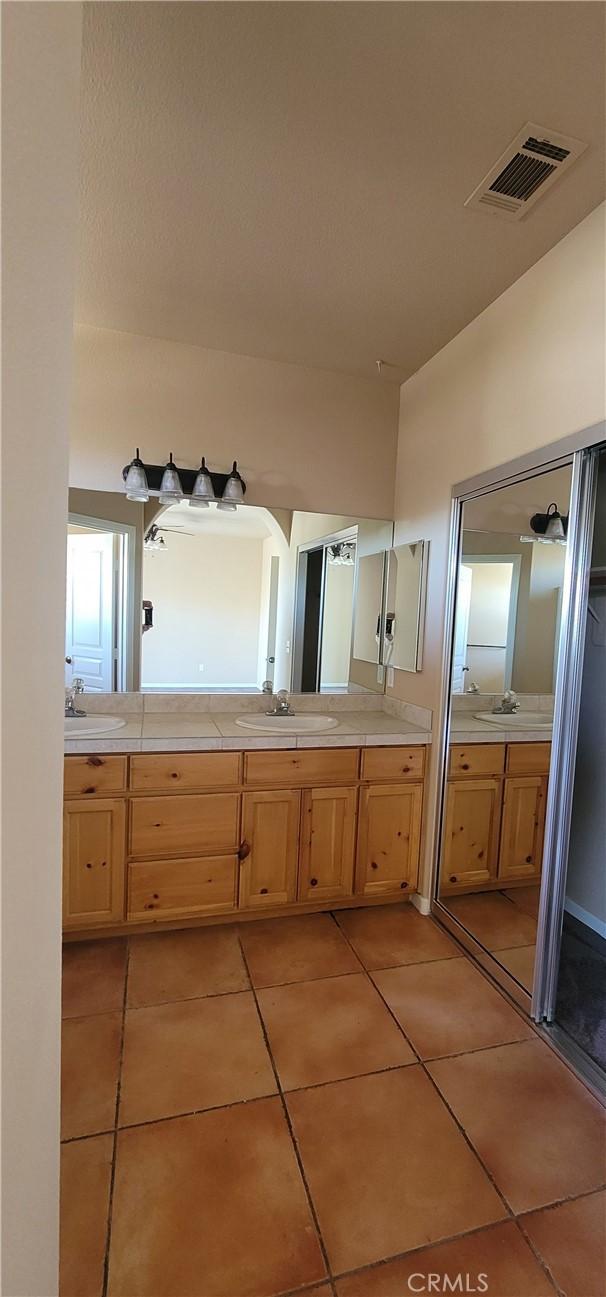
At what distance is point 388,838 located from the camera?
8.38 feet

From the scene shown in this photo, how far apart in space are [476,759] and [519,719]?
0.34 metres

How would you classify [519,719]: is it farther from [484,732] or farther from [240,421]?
[240,421]

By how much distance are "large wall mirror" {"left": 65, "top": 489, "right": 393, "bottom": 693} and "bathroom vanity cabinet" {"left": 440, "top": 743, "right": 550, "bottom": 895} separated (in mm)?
796

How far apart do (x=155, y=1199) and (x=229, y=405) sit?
Answer: 9.48 ft

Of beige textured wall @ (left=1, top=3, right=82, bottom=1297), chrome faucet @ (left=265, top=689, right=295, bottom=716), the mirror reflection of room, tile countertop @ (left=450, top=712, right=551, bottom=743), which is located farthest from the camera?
chrome faucet @ (left=265, top=689, right=295, bottom=716)

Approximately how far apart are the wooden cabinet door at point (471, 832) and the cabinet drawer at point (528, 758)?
0.46ft

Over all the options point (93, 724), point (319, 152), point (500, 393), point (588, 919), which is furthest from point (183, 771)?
point (319, 152)

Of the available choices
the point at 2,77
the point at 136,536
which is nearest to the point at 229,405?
the point at 136,536

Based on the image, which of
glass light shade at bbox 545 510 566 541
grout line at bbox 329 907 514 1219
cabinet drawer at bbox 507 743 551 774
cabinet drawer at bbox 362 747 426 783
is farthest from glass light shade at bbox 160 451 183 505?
grout line at bbox 329 907 514 1219

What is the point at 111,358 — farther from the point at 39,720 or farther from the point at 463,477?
the point at 39,720

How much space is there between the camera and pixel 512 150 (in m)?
1.46

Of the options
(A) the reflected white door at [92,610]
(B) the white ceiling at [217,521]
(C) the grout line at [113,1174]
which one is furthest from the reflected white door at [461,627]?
(C) the grout line at [113,1174]

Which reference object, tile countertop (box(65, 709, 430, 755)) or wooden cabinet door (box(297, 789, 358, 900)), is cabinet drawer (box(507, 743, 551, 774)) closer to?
tile countertop (box(65, 709, 430, 755))

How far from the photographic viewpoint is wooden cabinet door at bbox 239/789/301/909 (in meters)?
2.32
